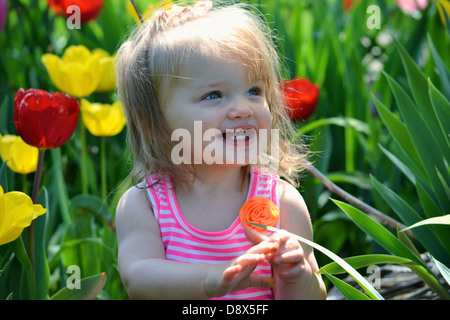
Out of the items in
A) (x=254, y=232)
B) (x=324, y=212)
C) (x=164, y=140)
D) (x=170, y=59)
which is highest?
(x=170, y=59)

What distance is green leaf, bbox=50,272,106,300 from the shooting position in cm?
139

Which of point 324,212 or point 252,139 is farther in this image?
point 324,212

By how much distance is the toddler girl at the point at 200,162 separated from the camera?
125 cm

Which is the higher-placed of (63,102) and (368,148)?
(63,102)

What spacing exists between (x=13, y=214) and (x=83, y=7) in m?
1.33

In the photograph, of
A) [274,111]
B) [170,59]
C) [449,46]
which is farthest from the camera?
[449,46]

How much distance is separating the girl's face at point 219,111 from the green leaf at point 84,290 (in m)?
0.35

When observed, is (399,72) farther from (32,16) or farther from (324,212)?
(32,16)

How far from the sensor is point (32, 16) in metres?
2.80

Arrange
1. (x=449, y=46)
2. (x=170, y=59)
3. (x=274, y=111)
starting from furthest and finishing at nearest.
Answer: (x=449, y=46), (x=274, y=111), (x=170, y=59)

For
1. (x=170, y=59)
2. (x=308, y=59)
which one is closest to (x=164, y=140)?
(x=170, y=59)

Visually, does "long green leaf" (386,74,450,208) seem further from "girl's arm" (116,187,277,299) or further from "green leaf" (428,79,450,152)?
"girl's arm" (116,187,277,299)

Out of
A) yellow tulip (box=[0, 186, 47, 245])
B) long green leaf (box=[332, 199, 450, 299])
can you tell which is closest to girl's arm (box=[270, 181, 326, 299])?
long green leaf (box=[332, 199, 450, 299])

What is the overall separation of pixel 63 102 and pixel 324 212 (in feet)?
3.15
